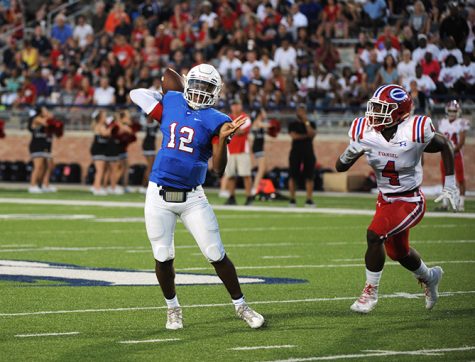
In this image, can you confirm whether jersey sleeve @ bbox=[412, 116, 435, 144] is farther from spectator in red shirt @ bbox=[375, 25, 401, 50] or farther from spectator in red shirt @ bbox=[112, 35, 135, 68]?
spectator in red shirt @ bbox=[112, 35, 135, 68]

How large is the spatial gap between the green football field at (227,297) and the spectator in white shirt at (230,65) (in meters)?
10.2

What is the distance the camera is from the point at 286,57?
85.1ft

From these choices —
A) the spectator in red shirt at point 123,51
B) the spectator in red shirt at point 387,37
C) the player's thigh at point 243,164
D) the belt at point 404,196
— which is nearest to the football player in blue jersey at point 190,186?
the belt at point 404,196

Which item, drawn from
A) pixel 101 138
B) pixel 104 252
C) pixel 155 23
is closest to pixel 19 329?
pixel 104 252

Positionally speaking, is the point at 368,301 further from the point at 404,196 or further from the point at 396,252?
the point at 404,196

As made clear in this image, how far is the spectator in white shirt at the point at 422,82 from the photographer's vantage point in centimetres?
2273

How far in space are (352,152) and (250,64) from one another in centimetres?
1822

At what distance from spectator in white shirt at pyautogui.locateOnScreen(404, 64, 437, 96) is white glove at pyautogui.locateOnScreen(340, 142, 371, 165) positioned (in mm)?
14757

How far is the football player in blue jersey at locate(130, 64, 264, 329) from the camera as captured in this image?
753 centimetres

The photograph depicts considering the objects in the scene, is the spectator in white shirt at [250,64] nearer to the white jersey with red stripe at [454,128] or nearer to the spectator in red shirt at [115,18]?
the spectator in red shirt at [115,18]

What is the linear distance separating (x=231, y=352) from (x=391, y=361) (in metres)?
0.93

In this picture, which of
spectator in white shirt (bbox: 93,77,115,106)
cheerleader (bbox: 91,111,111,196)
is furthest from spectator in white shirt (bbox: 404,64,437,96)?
spectator in white shirt (bbox: 93,77,115,106)

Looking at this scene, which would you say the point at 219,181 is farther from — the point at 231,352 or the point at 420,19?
the point at 231,352

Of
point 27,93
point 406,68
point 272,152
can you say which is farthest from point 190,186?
point 27,93
